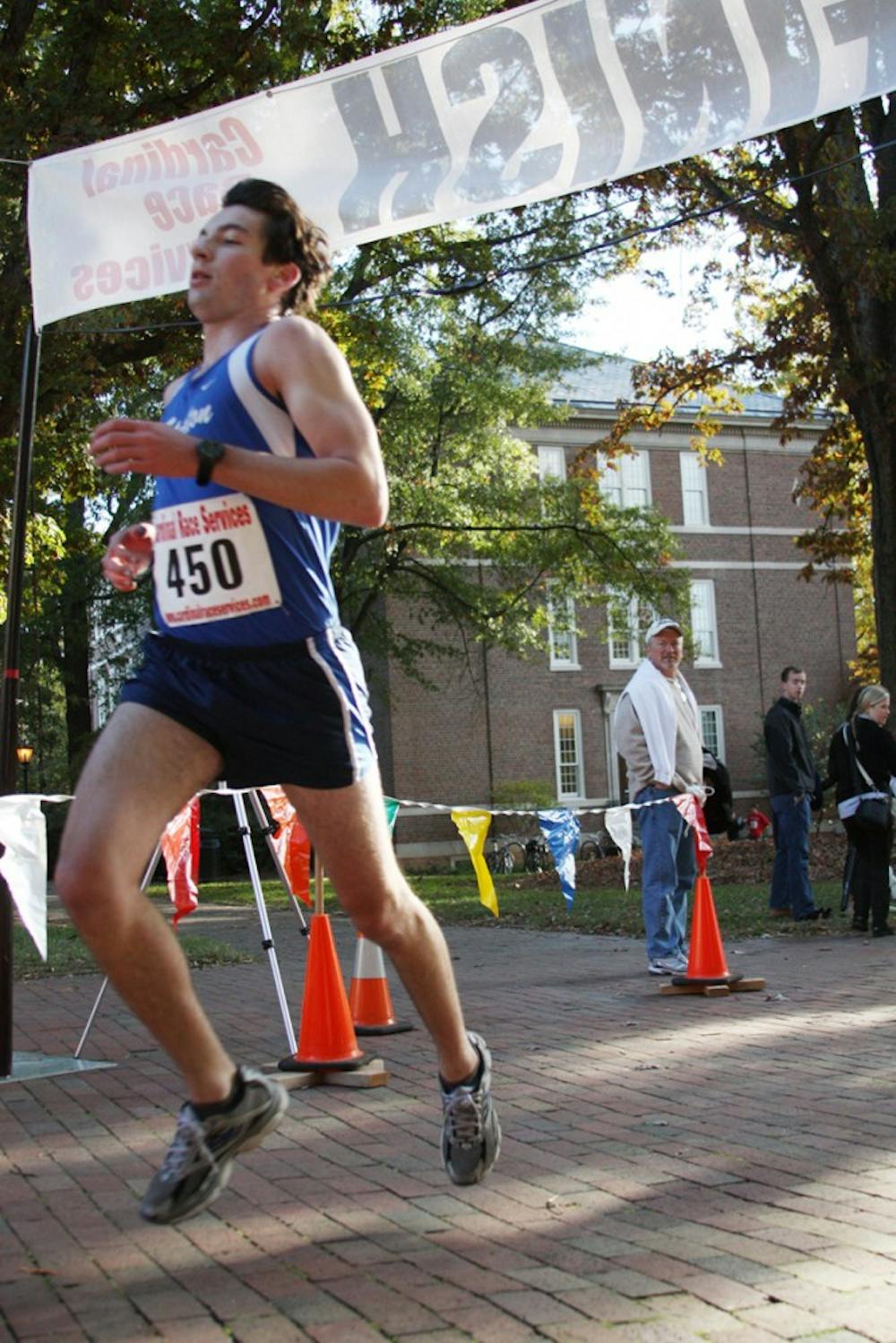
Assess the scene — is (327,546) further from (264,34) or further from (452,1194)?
(264,34)

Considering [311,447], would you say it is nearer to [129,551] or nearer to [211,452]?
[211,452]

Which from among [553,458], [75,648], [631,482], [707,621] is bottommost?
[75,648]

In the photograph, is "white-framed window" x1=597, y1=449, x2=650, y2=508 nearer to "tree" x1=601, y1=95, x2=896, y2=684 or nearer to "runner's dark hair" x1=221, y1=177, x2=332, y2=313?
"tree" x1=601, y1=95, x2=896, y2=684

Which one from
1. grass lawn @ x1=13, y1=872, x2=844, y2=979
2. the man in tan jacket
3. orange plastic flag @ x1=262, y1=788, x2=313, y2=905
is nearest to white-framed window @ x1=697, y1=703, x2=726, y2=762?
grass lawn @ x1=13, y1=872, x2=844, y2=979

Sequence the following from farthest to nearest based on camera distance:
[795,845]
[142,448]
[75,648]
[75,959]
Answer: [75,648] < [795,845] < [75,959] < [142,448]

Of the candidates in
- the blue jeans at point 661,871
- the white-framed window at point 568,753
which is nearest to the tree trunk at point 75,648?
the white-framed window at point 568,753

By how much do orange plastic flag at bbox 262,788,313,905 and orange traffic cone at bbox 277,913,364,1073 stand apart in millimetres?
816

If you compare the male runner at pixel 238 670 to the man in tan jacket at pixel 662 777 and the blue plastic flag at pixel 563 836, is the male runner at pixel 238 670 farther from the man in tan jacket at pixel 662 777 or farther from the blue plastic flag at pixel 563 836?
the man in tan jacket at pixel 662 777

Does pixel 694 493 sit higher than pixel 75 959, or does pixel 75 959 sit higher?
pixel 694 493

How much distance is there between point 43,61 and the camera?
56.7 ft

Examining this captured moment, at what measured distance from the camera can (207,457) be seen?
3369mm

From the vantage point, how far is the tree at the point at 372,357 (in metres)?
16.8

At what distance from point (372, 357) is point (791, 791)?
9.26 metres

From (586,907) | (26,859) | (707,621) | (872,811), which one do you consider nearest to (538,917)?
(586,907)
